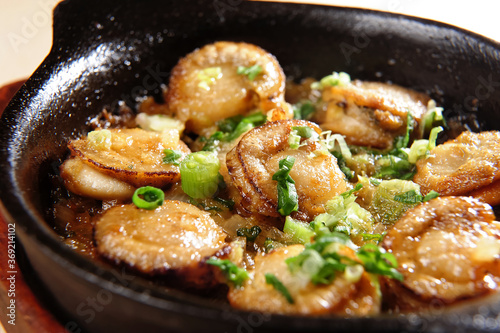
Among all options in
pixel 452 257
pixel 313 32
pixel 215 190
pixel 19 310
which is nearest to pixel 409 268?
pixel 452 257

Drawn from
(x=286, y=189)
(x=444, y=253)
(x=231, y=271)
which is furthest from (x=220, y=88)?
(x=444, y=253)

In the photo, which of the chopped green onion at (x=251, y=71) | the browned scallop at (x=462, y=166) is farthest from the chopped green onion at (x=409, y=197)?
the chopped green onion at (x=251, y=71)

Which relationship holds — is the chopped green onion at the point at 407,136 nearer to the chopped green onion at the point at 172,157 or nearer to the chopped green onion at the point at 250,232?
the chopped green onion at the point at 250,232

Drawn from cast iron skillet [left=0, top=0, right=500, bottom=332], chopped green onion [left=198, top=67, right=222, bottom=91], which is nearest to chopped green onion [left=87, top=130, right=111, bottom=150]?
cast iron skillet [left=0, top=0, right=500, bottom=332]

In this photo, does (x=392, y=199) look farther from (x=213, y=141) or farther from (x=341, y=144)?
(x=213, y=141)

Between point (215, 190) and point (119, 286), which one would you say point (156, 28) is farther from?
point (119, 286)

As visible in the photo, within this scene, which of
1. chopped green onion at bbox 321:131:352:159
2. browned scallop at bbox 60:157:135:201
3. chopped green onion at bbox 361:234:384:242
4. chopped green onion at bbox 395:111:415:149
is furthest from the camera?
chopped green onion at bbox 395:111:415:149

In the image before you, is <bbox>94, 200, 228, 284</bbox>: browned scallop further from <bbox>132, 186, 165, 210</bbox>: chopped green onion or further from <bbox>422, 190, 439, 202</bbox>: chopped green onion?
<bbox>422, 190, 439, 202</bbox>: chopped green onion
